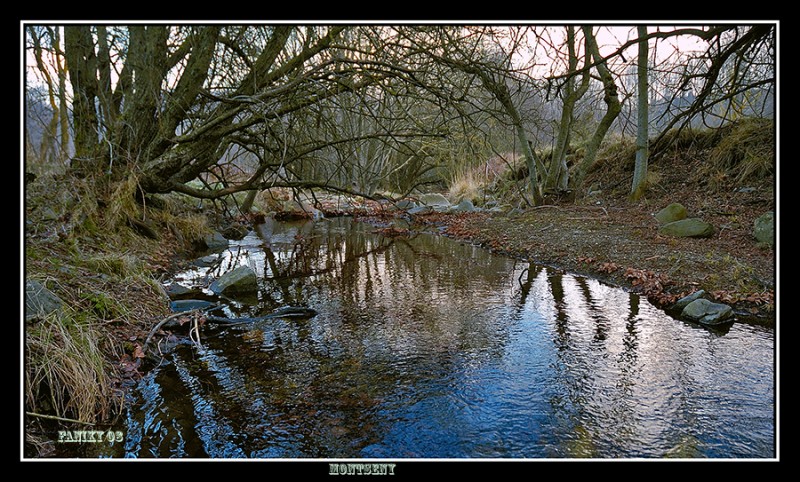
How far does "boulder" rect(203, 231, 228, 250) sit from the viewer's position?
9.19 meters

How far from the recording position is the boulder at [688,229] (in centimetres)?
686

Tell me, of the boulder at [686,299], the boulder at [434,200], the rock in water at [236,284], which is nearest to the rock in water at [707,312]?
the boulder at [686,299]

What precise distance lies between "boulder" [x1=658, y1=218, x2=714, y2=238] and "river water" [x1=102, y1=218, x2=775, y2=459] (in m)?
2.29

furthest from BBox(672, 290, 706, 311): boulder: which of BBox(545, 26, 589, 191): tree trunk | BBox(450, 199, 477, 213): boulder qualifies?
BBox(450, 199, 477, 213): boulder

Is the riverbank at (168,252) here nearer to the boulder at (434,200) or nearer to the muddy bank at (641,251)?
the muddy bank at (641,251)

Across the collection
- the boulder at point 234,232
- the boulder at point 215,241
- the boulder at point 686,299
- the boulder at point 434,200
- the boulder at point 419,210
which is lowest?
the boulder at point 686,299

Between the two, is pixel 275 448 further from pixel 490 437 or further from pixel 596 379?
pixel 596 379

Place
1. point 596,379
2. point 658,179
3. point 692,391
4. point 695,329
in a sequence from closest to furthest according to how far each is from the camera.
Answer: point 692,391, point 596,379, point 695,329, point 658,179

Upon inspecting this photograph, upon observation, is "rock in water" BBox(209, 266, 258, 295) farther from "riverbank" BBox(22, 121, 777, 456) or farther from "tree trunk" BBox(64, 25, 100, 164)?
"tree trunk" BBox(64, 25, 100, 164)

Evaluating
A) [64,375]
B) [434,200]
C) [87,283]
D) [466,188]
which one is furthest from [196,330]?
[466,188]

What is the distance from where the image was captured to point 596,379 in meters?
3.26

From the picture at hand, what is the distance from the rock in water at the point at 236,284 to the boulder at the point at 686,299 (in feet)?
16.3

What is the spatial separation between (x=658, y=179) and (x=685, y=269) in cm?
591
